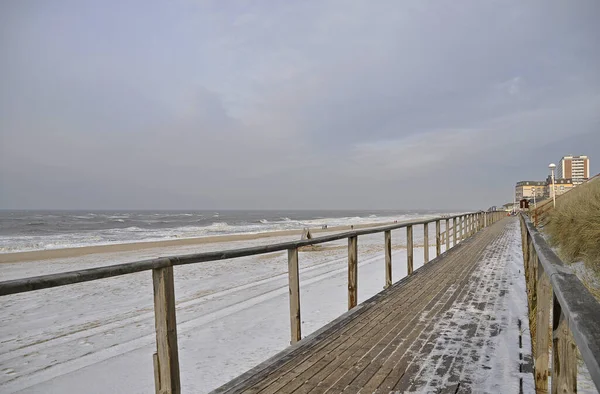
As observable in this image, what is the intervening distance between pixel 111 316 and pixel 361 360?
5829 mm

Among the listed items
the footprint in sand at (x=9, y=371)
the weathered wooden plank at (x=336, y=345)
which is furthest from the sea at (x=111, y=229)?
the weathered wooden plank at (x=336, y=345)

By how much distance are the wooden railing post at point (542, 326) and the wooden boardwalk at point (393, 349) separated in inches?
17.5

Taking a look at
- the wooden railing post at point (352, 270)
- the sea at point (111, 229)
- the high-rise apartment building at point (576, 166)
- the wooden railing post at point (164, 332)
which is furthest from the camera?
the high-rise apartment building at point (576, 166)

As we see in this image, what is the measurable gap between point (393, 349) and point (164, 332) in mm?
1967

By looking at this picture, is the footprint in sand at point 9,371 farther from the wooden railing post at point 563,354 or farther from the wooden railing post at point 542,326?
the wooden railing post at point 563,354

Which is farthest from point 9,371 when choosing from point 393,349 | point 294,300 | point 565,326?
point 565,326

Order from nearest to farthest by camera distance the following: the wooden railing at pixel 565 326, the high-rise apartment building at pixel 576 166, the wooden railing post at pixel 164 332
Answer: the wooden railing at pixel 565 326 < the wooden railing post at pixel 164 332 < the high-rise apartment building at pixel 576 166

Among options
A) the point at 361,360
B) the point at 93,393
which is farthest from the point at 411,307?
the point at 93,393

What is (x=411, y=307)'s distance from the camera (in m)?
4.75

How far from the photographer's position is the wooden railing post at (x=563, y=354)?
1487 millimetres

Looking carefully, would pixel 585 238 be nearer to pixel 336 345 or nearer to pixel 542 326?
pixel 542 326

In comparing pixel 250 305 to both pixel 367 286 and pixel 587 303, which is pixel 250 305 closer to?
pixel 367 286

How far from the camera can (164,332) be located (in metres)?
2.26

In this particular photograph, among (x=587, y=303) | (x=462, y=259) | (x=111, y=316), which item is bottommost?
(x=111, y=316)
